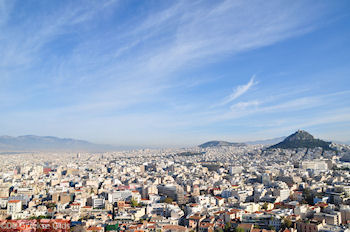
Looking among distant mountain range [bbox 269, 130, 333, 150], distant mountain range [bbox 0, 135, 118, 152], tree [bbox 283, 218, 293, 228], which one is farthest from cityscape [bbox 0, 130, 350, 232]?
distant mountain range [bbox 0, 135, 118, 152]

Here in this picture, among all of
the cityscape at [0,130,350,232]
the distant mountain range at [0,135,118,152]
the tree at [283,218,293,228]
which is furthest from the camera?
the distant mountain range at [0,135,118,152]

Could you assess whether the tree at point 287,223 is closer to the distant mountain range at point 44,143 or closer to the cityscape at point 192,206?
the cityscape at point 192,206

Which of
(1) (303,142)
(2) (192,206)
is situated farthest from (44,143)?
(2) (192,206)

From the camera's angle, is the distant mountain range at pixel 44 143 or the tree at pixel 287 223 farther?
the distant mountain range at pixel 44 143

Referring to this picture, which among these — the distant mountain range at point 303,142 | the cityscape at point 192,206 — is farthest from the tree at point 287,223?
the distant mountain range at point 303,142

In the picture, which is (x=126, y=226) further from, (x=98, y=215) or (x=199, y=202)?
(x=199, y=202)

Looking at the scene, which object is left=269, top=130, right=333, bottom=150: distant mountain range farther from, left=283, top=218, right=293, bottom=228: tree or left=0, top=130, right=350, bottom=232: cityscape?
left=283, top=218, right=293, bottom=228: tree

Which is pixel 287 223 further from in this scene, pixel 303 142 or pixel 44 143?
pixel 44 143

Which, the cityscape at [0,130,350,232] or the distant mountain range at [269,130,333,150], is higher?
the distant mountain range at [269,130,333,150]
